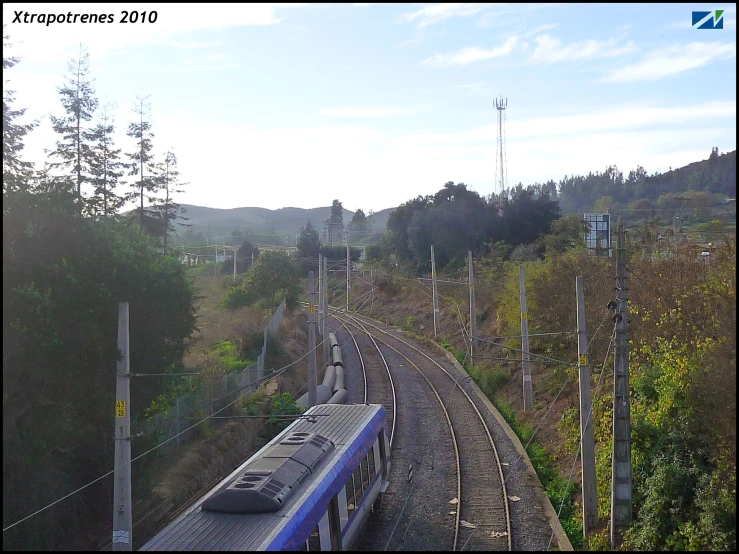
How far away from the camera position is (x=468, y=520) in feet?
48.8

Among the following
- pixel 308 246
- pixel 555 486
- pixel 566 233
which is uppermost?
pixel 308 246

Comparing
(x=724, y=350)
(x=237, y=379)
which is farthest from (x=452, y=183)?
(x=724, y=350)

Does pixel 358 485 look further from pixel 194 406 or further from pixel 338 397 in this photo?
pixel 338 397

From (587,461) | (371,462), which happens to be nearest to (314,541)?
(371,462)

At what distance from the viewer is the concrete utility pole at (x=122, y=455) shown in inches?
398

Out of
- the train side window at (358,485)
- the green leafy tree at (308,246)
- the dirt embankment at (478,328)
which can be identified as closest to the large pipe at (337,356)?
the dirt embankment at (478,328)

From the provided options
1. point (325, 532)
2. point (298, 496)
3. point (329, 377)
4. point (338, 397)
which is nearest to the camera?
point (298, 496)

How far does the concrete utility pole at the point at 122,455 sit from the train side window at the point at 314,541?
9.06ft

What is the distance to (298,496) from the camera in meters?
10.1

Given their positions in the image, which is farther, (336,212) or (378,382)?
(336,212)

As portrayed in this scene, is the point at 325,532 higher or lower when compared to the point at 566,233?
lower

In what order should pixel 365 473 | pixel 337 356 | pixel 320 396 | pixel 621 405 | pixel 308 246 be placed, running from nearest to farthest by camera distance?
pixel 621 405 → pixel 365 473 → pixel 320 396 → pixel 337 356 → pixel 308 246

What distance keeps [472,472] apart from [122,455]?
1059 cm

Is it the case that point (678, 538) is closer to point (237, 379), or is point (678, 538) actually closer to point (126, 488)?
point (126, 488)
